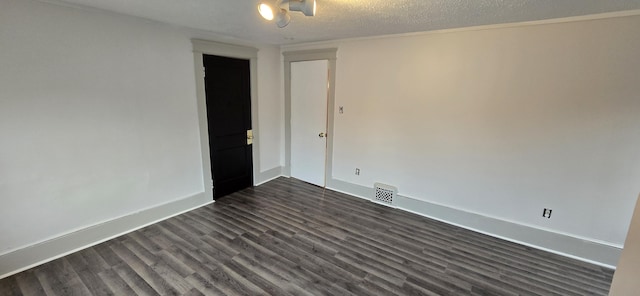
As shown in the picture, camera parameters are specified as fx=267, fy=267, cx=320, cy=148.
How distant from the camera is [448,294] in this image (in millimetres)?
2270

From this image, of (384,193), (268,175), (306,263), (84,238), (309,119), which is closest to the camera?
(306,263)

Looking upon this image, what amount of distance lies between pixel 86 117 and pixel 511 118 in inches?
175

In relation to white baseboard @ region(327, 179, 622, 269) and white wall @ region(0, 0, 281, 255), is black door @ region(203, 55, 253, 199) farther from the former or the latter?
white baseboard @ region(327, 179, 622, 269)

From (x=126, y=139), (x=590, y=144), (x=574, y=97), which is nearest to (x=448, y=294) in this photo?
(x=590, y=144)

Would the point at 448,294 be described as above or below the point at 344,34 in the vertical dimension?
below

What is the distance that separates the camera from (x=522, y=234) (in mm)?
3027

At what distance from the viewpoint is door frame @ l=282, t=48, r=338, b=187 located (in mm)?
4145

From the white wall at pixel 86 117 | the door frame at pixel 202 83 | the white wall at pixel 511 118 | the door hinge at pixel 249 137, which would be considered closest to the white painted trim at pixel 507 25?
the white wall at pixel 511 118

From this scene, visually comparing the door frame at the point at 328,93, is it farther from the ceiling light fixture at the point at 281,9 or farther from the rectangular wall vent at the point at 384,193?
the ceiling light fixture at the point at 281,9

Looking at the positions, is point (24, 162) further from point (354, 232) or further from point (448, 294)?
point (448, 294)

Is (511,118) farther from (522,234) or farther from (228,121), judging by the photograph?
(228,121)

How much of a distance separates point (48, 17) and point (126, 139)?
125 centimetres

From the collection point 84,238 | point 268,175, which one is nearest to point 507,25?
point 268,175

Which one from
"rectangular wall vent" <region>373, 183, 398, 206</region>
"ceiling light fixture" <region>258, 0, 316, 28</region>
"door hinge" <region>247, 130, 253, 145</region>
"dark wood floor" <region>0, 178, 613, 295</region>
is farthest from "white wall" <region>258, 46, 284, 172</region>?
"ceiling light fixture" <region>258, 0, 316, 28</region>
